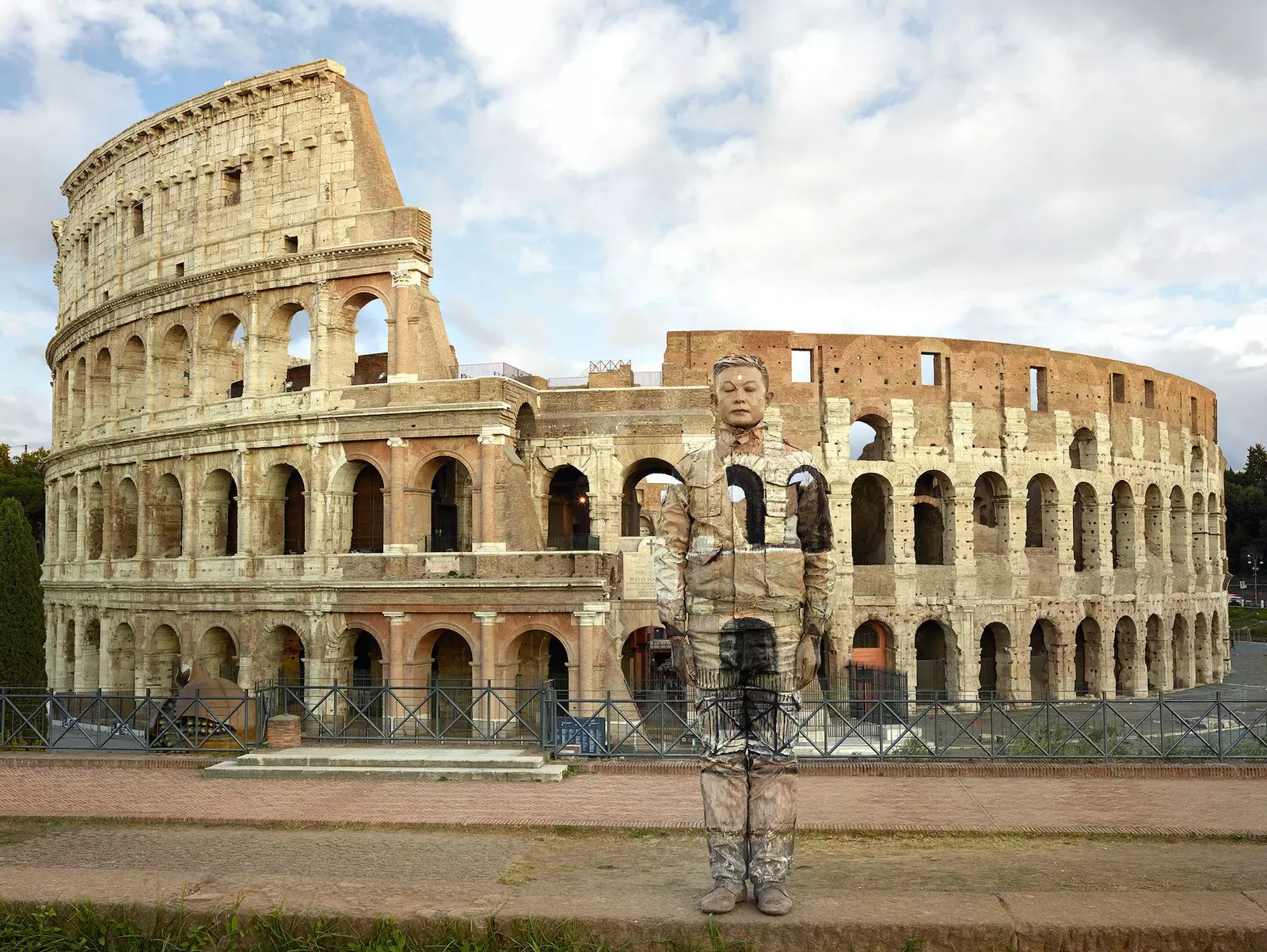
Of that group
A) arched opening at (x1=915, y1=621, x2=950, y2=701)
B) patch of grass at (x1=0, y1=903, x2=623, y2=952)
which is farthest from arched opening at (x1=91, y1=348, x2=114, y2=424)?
patch of grass at (x1=0, y1=903, x2=623, y2=952)

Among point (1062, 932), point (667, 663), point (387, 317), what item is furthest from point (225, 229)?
point (1062, 932)

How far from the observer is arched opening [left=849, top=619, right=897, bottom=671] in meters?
28.4

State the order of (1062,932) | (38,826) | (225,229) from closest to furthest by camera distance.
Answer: (1062,932) → (38,826) → (225,229)

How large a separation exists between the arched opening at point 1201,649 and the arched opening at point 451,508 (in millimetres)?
25464

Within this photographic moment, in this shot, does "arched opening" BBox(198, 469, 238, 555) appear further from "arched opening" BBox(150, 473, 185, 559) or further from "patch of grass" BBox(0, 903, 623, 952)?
"patch of grass" BBox(0, 903, 623, 952)

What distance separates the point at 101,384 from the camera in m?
30.1

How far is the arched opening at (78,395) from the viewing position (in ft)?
102

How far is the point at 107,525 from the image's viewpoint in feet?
93.3

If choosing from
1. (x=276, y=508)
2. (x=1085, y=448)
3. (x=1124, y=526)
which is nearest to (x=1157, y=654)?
(x=1124, y=526)

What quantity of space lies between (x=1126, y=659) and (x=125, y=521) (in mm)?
30874

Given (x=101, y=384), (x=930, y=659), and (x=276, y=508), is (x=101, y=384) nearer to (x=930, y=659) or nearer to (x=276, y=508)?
(x=276, y=508)

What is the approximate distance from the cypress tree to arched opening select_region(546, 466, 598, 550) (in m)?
13.6

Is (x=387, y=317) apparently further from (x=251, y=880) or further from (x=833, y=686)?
(x=251, y=880)

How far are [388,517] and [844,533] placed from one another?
12.1 m
